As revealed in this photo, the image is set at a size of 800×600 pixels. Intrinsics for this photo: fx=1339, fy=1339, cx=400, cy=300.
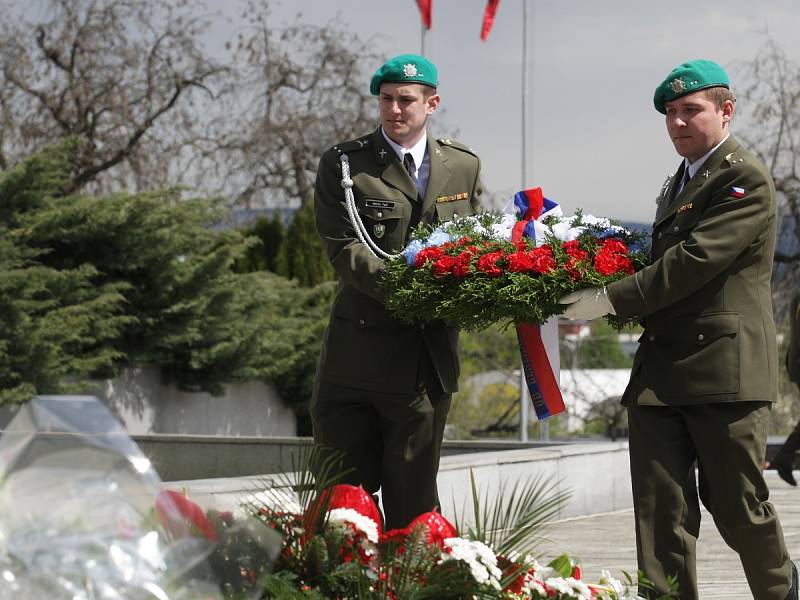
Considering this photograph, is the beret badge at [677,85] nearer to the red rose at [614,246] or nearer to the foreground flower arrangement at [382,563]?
the red rose at [614,246]

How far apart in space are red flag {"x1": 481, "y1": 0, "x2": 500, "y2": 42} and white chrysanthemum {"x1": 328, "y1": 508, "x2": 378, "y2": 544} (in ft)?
64.8

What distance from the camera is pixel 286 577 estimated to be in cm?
289

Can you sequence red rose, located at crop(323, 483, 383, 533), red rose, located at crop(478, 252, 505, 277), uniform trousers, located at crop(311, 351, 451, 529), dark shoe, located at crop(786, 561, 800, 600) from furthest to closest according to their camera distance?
uniform trousers, located at crop(311, 351, 451, 529), dark shoe, located at crop(786, 561, 800, 600), red rose, located at crop(478, 252, 505, 277), red rose, located at crop(323, 483, 383, 533)

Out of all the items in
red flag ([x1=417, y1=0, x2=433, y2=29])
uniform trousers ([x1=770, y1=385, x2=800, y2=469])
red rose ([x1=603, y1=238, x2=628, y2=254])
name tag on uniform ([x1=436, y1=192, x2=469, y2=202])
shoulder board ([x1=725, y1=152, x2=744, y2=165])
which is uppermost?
red flag ([x1=417, y1=0, x2=433, y2=29])

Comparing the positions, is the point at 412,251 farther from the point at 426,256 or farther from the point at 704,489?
the point at 704,489

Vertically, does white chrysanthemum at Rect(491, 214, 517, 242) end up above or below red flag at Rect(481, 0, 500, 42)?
below

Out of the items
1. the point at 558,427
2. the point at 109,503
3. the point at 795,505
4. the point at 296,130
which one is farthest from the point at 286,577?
the point at 558,427

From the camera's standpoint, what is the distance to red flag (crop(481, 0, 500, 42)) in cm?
2223

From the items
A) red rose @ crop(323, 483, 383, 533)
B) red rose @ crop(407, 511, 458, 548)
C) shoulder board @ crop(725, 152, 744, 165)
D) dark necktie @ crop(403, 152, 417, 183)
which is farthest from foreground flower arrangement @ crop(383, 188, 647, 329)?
red rose @ crop(407, 511, 458, 548)

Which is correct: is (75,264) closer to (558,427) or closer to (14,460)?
(14,460)

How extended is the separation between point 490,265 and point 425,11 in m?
15.5

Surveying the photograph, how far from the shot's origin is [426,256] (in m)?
4.19

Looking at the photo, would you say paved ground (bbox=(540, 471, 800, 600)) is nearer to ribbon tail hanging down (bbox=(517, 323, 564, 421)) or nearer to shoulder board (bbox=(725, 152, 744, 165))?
ribbon tail hanging down (bbox=(517, 323, 564, 421))

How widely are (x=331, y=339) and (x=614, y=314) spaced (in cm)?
99
